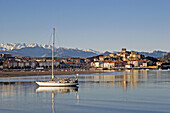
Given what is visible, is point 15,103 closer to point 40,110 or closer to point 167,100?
point 40,110

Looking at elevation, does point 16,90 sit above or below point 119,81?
below

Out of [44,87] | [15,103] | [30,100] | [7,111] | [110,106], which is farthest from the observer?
[44,87]

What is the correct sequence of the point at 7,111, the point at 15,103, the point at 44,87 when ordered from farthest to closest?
1. the point at 44,87
2. the point at 15,103
3. the point at 7,111

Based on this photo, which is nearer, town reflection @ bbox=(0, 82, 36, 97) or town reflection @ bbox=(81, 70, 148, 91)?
town reflection @ bbox=(0, 82, 36, 97)

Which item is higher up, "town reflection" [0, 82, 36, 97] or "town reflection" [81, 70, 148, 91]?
"town reflection" [81, 70, 148, 91]

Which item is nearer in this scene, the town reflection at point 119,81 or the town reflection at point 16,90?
the town reflection at point 16,90

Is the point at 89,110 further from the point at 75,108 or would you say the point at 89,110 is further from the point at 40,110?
the point at 40,110

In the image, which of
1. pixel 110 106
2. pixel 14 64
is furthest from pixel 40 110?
pixel 14 64

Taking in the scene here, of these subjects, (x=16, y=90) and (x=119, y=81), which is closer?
(x=16, y=90)

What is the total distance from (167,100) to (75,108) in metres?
8.10

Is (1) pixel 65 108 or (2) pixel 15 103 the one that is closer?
(1) pixel 65 108

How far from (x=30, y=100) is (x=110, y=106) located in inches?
305

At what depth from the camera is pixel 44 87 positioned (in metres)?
41.7

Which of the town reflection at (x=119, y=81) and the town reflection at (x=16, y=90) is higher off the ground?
the town reflection at (x=119, y=81)
